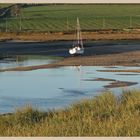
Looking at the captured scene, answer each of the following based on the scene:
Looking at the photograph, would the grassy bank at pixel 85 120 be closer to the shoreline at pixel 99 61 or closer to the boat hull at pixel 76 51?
the shoreline at pixel 99 61

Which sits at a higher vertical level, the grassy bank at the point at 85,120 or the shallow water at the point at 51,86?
the grassy bank at the point at 85,120

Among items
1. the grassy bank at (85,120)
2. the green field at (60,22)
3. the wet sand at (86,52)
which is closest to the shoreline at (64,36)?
the wet sand at (86,52)

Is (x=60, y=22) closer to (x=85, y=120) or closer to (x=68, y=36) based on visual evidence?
(x=68, y=36)

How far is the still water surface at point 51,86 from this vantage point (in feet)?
63.4

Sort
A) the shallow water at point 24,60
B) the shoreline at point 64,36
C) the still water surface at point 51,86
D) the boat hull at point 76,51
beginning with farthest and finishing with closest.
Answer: the shoreline at point 64,36
the boat hull at point 76,51
the shallow water at point 24,60
the still water surface at point 51,86

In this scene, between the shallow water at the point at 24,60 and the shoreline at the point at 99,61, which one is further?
the shallow water at the point at 24,60

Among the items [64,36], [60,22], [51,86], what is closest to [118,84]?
[51,86]

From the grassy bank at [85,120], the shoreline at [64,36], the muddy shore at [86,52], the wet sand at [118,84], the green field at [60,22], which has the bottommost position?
the muddy shore at [86,52]

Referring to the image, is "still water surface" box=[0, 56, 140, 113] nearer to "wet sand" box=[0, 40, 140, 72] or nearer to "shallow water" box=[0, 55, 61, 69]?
"wet sand" box=[0, 40, 140, 72]

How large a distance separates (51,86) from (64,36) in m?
35.4

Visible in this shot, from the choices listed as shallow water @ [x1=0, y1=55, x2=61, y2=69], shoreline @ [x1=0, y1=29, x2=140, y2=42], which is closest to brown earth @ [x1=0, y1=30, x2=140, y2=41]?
shoreline @ [x1=0, y1=29, x2=140, y2=42]

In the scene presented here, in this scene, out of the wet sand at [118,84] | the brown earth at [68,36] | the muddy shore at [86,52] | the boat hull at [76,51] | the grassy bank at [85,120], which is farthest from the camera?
the brown earth at [68,36]

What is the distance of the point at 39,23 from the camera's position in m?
78.6

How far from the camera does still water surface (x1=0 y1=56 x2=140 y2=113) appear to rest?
19312 millimetres
